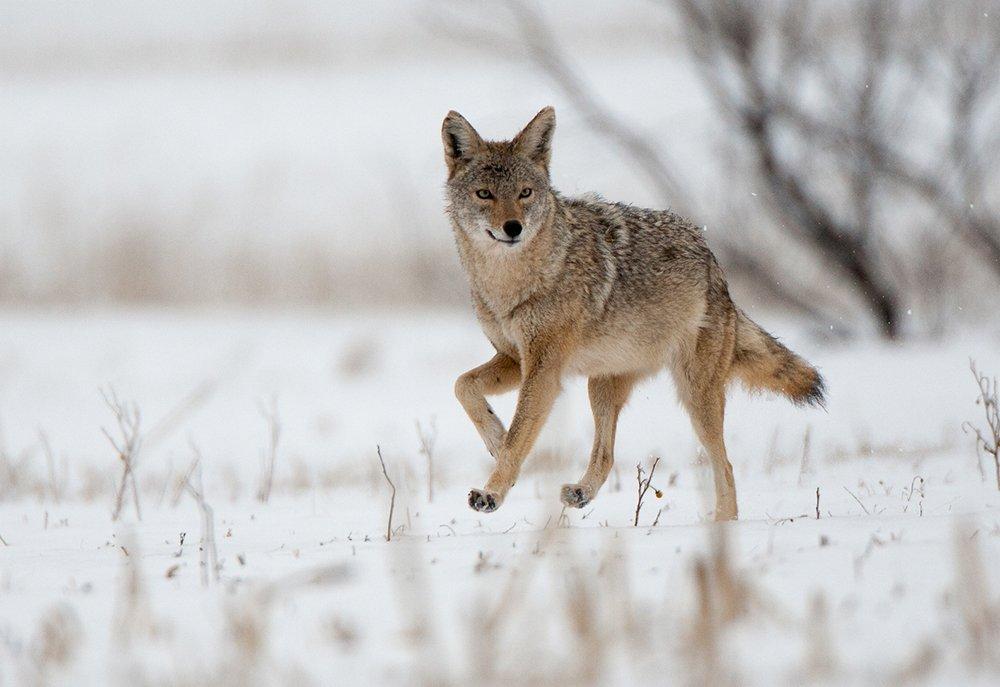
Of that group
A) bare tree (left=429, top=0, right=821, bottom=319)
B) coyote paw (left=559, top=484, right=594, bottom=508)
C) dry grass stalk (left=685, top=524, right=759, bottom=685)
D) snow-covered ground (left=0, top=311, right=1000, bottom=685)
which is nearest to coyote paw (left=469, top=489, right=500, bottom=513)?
snow-covered ground (left=0, top=311, right=1000, bottom=685)

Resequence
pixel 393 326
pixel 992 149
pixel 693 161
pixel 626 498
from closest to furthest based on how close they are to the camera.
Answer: pixel 626 498, pixel 992 149, pixel 693 161, pixel 393 326

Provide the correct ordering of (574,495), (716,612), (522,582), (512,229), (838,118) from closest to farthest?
(716,612) → (522,582) → (574,495) → (512,229) → (838,118)

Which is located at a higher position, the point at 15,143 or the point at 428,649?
the point at 15,143

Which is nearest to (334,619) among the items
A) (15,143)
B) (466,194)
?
(466,194)

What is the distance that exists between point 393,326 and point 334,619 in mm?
15417

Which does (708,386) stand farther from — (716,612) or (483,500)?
(716,612)

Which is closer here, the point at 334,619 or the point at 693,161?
the point at 334,619

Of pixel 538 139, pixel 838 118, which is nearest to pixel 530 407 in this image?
pixel 538 139

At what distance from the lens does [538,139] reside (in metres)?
6.09

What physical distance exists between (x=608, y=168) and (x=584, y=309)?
26.7 feet

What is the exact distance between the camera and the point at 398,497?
6.29 m

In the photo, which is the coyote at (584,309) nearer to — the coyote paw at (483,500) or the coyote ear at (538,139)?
the coyote ear at (538,139)

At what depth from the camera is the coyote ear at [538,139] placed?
6.04m

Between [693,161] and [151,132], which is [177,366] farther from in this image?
[151,132]
